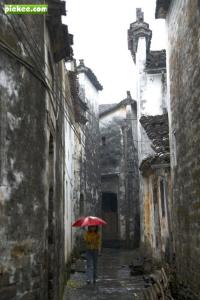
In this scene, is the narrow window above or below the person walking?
above

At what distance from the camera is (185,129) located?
733cm

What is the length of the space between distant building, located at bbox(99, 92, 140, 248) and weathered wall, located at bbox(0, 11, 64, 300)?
56.6 ft

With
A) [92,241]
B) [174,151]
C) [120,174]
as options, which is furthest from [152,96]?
[174,151]

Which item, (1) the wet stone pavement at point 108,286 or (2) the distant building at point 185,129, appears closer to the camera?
(2) the distant building at point 185,129

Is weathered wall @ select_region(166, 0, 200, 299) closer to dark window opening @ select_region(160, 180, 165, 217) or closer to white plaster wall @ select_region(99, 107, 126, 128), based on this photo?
dark window opening @ select_region(160, 180, 165, 217)

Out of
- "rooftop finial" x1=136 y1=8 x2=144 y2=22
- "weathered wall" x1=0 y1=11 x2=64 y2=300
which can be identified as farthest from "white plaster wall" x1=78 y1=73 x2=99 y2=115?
"weathered wall" x1=0 y1=11 x2=64 y2=300

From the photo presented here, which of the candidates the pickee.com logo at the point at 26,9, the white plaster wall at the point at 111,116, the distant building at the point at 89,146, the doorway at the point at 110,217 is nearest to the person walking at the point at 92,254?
the pickee.com logo at the point at 26,9

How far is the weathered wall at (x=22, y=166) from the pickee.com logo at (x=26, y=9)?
0.08 m

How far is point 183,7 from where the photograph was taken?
7.32 m

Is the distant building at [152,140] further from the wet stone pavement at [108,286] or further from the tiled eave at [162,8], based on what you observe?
the tiled eave at [162,8]

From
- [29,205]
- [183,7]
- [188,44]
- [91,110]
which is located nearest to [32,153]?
[29,205]

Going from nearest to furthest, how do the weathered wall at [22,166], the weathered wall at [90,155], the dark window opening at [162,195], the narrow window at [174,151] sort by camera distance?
the weathered wall at [22,166], the narrow window at [174,151], the dark window opening at [162,195], the weathered wall at [90,155]

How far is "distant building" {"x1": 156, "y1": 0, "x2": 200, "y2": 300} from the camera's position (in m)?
6.48

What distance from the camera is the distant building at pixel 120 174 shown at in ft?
74.2
